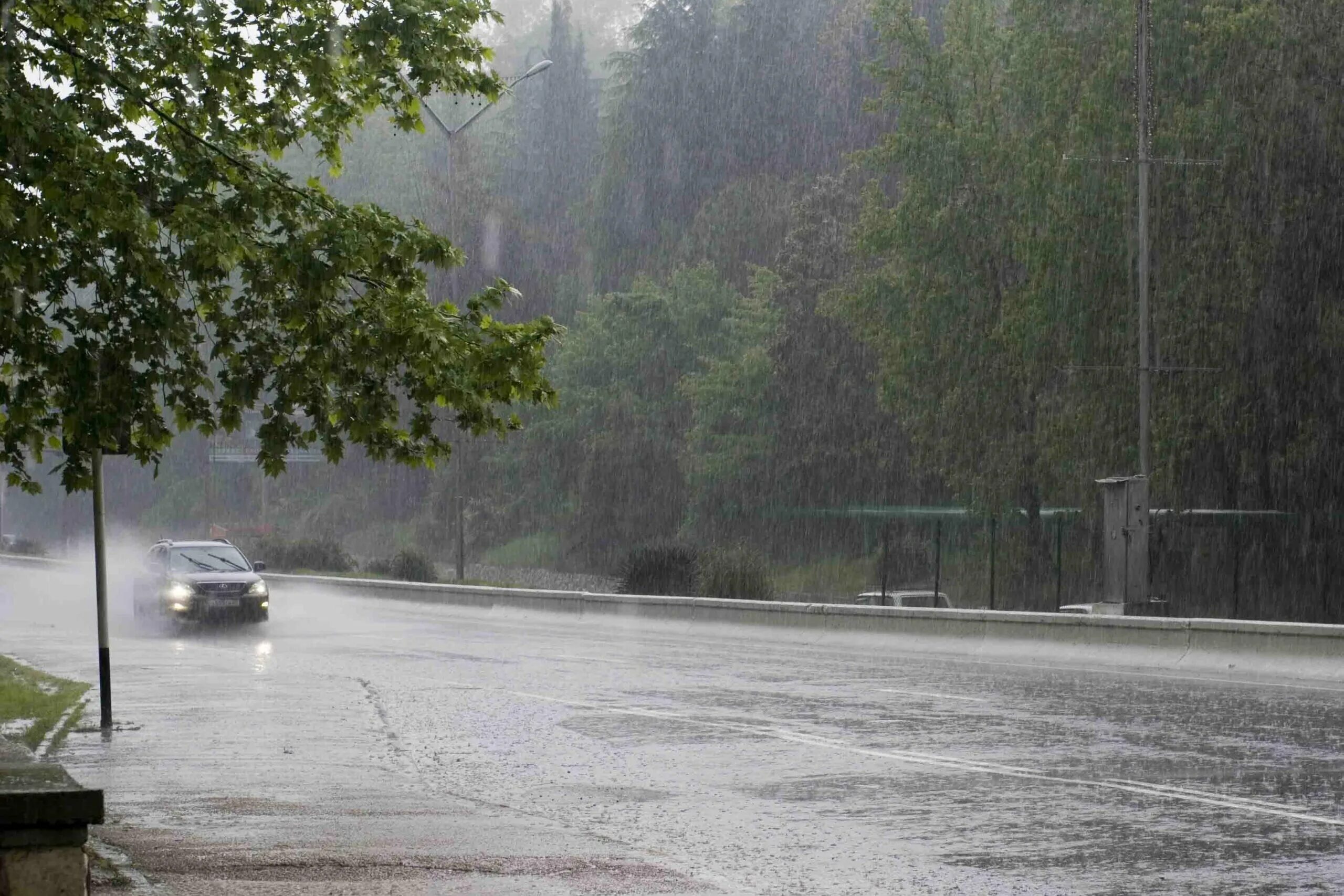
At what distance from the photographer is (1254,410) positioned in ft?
133

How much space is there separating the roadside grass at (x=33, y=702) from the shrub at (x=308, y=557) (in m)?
39.6

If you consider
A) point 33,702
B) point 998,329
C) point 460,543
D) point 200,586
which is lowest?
point 33,702

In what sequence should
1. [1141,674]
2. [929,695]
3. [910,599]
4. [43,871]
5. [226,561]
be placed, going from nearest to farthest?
[43,871] → [929,695] → [1141,674] → [226,561] → [910,599]

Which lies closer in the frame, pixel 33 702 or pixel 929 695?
pixel 33 702

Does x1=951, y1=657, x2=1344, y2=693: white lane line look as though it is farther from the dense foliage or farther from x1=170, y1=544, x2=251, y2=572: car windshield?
x1=170, y1=544, x2=251, y2=572: car windshield

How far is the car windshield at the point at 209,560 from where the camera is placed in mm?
33719

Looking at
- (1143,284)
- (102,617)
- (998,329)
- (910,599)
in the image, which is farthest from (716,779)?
(998,329)

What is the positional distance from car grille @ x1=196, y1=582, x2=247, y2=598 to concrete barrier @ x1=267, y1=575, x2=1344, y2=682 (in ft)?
22.8

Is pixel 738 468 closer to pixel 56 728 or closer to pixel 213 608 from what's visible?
pixel 213 608

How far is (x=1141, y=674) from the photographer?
22328 mm

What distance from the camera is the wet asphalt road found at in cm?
944

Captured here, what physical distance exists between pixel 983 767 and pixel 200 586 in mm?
21597

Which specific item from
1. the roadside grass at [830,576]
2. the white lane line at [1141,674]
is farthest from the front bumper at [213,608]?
the roadside grass at [830,576]

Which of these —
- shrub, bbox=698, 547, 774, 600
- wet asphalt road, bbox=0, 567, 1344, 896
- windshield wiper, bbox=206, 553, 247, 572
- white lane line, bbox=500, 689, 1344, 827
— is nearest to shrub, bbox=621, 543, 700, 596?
shrub, bbox=698, 547, 774, 600
